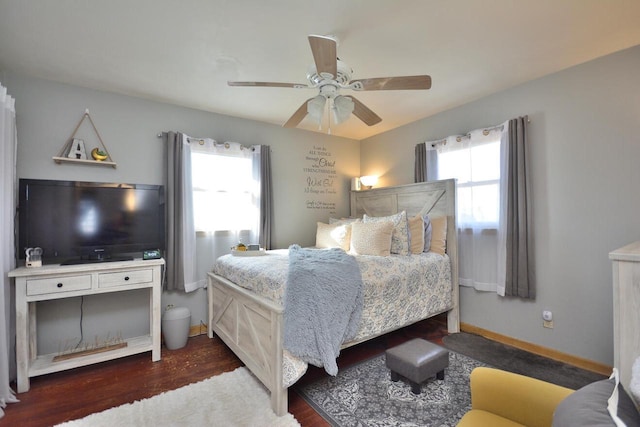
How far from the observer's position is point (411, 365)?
2070 mm

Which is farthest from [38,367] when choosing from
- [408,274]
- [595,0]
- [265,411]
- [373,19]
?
[595,0]

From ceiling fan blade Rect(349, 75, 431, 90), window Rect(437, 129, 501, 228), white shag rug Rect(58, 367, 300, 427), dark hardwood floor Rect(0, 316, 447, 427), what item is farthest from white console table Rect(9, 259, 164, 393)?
window Rect(437, 129, 501, 228)

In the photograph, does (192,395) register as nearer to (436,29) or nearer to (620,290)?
(620,290)

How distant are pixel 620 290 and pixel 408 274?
5.07 feet

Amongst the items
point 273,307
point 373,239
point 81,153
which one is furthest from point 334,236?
point 81,153

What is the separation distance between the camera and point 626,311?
1.21 meters

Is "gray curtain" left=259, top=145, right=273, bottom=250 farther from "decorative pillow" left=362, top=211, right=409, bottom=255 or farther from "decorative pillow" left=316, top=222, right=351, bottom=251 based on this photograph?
"decorative pillow" left=362, top=211, right=409, bottom=255

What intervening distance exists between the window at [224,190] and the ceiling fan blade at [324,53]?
2062mm

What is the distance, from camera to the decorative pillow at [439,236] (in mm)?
3246

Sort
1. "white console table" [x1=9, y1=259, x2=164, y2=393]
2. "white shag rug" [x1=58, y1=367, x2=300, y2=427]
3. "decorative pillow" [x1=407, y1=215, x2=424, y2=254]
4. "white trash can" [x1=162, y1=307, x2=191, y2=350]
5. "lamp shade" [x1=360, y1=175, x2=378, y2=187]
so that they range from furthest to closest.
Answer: "lamp shade" [x1=360, y1=175, x2=378, y2=187], "decorative pillow" [x1=407, y1=215, x2=424, y2=254], "white trash can" [x1=162, y1=307, x2=191, y2=350], "white console table" [x1=9, y1=259, x2=164, y2=393], "white shag rug" [x1=58, y1=367, x2=300, y2=427]

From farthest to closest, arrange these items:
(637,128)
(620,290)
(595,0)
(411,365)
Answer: (637,128), (411,365), (595,0), (620,290)

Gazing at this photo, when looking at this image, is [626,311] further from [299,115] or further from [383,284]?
[299,115]

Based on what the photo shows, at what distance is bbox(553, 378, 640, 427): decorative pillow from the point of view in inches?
26.8

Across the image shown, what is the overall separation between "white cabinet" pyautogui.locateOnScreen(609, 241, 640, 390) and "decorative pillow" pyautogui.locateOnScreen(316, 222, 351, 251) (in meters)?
2.39
